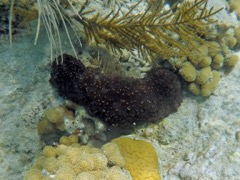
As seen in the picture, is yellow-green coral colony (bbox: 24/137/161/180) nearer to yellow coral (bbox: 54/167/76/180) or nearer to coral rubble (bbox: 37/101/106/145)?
yellow coral (bbox: 54/167/76/180)

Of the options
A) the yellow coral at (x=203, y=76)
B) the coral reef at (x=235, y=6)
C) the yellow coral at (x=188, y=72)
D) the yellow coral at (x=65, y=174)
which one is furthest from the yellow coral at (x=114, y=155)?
the coral reef at (x=235, y=6)

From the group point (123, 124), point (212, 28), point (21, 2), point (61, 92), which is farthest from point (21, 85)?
point (212, 28)

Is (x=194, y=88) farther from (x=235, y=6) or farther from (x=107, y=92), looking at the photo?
(x=235, y=6)

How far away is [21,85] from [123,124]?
1508 mm

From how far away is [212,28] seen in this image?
175 inches

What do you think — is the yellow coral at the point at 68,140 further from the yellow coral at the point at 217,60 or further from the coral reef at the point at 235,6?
→ the coral reef at the point at 235,6

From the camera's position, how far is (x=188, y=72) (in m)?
3.94

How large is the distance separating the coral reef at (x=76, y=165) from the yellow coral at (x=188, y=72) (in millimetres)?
1667

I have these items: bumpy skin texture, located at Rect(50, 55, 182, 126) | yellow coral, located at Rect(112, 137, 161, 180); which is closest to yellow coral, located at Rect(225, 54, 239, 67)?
bumpy skin texture, located at Rect(50, 55, 182, 126)

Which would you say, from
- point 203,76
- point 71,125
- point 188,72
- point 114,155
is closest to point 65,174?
point 114,155

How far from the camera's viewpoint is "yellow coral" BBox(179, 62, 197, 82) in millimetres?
3936

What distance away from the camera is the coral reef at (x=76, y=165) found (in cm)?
283

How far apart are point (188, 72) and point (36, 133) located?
243cm

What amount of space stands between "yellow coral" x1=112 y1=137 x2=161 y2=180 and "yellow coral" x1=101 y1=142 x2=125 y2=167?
0.76ft
